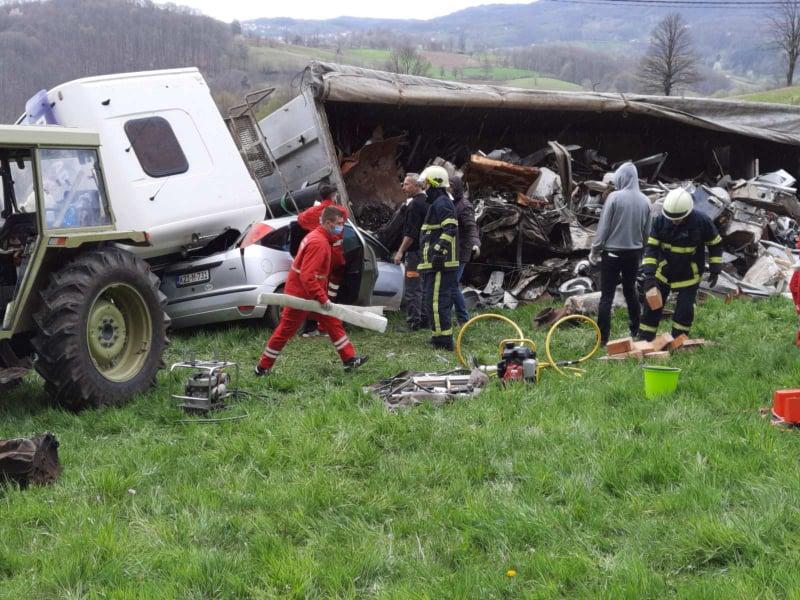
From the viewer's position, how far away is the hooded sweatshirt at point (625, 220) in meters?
8.47

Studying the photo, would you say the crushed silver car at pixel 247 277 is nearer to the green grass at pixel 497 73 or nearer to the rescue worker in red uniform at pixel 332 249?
the rescue worker in red uniform at pixel 332 249

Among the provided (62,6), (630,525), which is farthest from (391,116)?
(62,6)

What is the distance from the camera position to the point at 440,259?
28.6 ft

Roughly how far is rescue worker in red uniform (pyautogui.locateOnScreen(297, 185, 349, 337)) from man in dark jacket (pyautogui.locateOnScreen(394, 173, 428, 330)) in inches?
35.3

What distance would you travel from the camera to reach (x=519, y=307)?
37.6 ft

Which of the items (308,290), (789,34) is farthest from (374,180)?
(789,34)

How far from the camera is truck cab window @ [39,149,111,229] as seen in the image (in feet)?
20.9

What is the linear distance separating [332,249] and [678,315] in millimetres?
3337

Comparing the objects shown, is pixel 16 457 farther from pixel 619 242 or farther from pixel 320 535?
pixel 619 242

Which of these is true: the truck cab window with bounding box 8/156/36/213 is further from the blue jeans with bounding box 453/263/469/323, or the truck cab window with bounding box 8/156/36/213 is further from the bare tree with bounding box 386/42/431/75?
the bare tree with bounding box 386/42/431/75

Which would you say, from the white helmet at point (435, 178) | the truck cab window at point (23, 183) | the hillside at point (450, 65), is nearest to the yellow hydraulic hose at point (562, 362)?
the white helmet at point (435, 178)

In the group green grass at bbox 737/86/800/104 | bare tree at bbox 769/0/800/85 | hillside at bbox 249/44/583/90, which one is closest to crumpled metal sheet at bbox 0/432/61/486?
green grass at bbox 737/86/800/104

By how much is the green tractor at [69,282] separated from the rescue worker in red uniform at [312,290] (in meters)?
1.02

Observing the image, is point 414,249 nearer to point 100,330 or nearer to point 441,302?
point 441,302
